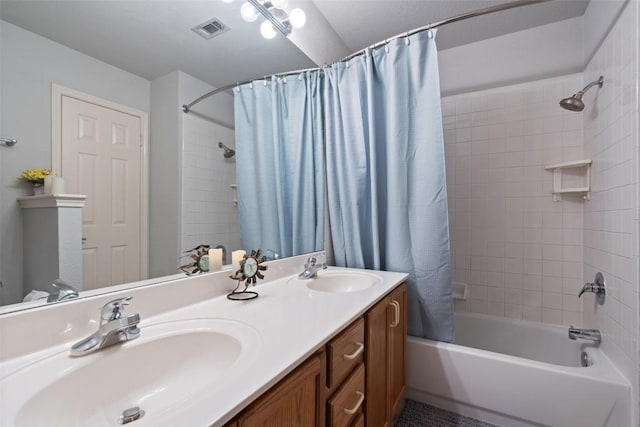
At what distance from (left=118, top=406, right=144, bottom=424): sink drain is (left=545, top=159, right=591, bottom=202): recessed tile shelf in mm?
2433

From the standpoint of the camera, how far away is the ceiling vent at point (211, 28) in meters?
1.06

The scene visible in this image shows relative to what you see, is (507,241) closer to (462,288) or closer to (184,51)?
(462,288)

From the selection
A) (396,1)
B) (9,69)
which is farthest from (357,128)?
(9,69)

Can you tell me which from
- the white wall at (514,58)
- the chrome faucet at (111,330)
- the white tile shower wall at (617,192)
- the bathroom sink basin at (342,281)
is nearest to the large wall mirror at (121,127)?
the chrome faucet at (111,330)

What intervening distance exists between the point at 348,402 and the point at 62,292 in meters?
0.86

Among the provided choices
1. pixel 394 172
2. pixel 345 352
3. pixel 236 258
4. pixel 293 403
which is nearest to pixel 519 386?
pixel 345 352

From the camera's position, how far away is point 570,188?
186cm

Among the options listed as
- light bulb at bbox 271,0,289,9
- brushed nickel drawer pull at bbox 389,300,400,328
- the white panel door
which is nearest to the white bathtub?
brushed nickel drawer pull at bbox 389,300,400,328

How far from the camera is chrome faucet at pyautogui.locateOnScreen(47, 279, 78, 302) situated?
690 millimetres

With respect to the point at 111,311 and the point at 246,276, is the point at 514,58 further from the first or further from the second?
the point at 111,311

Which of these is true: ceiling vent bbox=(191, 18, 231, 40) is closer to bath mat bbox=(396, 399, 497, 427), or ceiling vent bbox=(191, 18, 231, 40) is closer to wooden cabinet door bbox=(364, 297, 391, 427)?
Answer: wooden cabinet door bbox=(364, 297, 391, 427)

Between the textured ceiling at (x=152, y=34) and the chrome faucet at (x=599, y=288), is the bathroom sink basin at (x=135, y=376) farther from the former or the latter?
the chrome faucet at (x=599, y=288)

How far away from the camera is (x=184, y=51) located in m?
1.00

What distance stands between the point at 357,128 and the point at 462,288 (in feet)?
5.17
